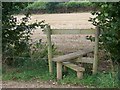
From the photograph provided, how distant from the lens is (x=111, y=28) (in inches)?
176

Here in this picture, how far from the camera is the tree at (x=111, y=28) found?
4344mm

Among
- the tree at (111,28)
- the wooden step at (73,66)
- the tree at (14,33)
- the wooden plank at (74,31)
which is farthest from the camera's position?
the tree at (14,33)

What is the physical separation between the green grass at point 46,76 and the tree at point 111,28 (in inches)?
12.5

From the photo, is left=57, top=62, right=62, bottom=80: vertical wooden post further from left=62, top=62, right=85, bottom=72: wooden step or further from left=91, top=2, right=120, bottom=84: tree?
left=91, top=2, right=120, bottom=84: tree

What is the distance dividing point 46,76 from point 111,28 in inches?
48.4

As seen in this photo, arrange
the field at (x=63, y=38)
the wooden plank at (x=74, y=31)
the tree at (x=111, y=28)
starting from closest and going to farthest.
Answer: the tree at (x=111, y=28), the field at (x=63, y=38), the wooden plank at (x=74, y=31)

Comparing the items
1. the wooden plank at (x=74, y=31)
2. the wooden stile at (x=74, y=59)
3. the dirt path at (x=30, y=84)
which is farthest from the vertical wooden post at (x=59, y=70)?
the wooden plank at (x=74, y=31)

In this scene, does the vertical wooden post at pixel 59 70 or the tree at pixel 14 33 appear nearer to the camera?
the vertical wooden post at pixel 59 70

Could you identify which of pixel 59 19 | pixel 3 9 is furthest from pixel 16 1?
pixel 59 19

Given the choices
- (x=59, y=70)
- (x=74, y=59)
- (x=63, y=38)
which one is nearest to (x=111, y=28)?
(x=74, y=59)

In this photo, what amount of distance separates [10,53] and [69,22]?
5.86m

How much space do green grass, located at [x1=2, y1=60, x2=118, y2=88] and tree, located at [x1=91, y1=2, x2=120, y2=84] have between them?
32 cm

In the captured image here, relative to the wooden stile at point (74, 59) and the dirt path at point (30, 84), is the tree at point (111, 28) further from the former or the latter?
the dirt path at point (30, 84)

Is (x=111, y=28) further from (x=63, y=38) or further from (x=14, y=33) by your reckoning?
(x=63, y=38)
